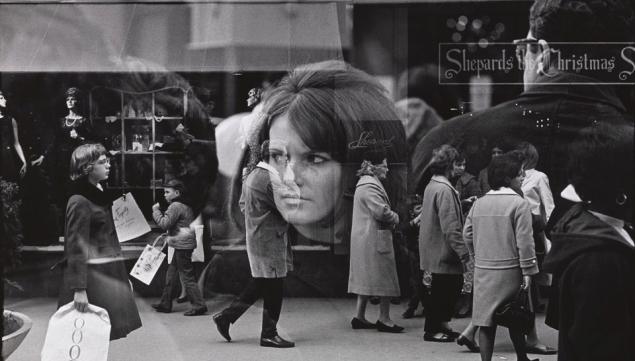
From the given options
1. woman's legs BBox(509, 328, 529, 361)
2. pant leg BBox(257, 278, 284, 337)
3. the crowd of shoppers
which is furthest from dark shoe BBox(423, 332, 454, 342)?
pant leg BBox(257, 278, 284, 337)

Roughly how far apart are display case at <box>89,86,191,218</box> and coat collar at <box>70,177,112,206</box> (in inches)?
14.6

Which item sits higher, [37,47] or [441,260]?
[37,47]

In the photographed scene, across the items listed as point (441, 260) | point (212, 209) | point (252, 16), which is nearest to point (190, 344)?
point (212, 209)

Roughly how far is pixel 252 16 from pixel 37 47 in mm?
1610

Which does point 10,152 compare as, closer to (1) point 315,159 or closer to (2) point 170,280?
(2) point 170,280

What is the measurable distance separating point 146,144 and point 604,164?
340 centimetres

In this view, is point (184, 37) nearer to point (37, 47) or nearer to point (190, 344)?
point (37, 47)

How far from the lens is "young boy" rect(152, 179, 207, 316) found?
6195mm

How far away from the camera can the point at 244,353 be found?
5973mm

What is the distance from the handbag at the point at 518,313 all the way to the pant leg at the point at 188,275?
2.15 metres

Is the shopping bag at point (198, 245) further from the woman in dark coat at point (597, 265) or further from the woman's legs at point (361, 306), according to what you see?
the woman in dark coat at point (597, 265)

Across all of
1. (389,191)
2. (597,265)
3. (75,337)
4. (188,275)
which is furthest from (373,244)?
(597,265)

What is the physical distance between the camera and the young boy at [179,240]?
20.3 feet

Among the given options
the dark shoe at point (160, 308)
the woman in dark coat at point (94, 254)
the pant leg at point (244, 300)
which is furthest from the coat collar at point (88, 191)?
the pant leg at point (244, 300)
